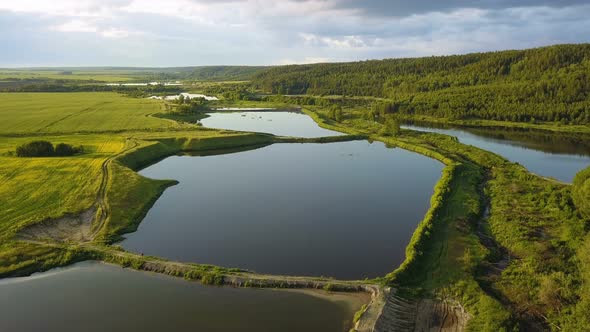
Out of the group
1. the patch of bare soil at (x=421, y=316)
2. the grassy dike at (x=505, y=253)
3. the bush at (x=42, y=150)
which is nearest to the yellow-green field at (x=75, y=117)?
the bush at (x=42, y=150)

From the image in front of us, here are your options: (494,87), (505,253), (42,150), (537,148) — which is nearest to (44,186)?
(42,150)

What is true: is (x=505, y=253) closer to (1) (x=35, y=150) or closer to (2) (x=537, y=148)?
(2) (x=537, y=148)

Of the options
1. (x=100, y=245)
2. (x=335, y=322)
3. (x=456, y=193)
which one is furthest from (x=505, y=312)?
(x=100, y=245)

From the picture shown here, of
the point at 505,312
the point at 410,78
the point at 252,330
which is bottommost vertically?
the point at 252,330

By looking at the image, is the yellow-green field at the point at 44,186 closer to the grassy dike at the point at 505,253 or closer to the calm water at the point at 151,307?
the calm water at the point at 151,307

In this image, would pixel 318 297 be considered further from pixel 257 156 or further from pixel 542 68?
pixel 542 68

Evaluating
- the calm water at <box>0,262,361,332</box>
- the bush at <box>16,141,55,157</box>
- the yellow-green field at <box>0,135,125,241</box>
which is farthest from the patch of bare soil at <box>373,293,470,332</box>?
the bush at <box>16,141,55,157</box>
